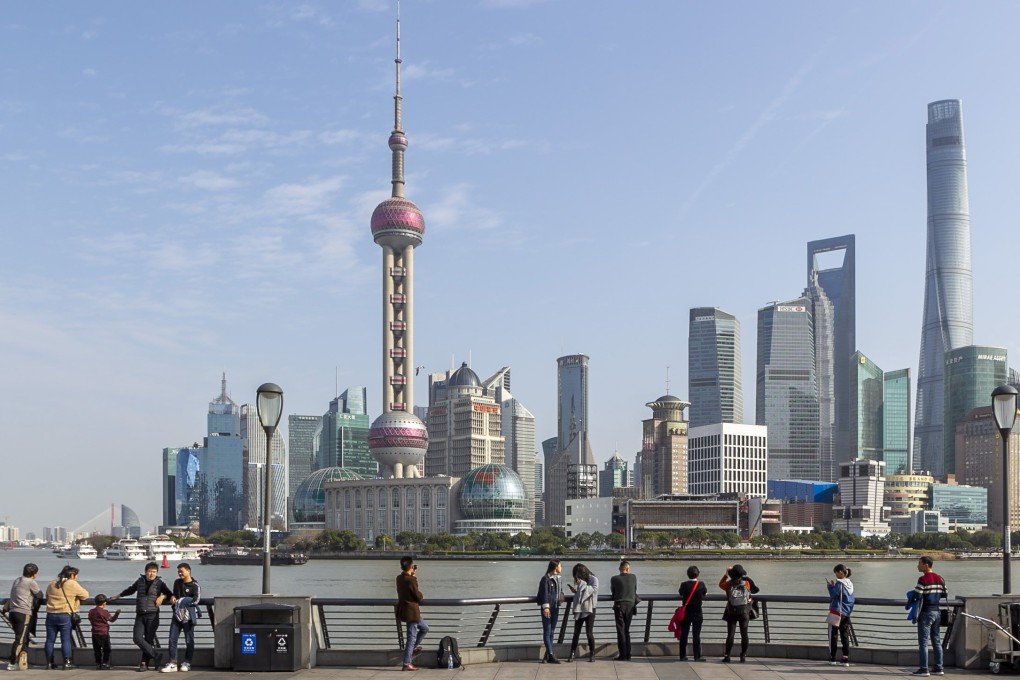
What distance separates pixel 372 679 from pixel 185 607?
4.16m

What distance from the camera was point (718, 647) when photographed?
26.3 metres

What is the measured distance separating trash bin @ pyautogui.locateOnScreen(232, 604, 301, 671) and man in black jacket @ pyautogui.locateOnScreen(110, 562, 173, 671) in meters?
1.72

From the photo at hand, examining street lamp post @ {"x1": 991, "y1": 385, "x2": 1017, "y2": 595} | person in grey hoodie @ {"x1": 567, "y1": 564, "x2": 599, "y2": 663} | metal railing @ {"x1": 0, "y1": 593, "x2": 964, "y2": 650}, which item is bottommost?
metal railing @ {"x1": 0, "y1": 593, "x2": 964, "y2": 650}

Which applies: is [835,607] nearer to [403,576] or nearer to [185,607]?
[403,576]

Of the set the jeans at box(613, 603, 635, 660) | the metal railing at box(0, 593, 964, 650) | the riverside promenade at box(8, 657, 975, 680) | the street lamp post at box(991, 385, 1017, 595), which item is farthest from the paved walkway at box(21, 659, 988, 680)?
the street lamp post at box(991, 385, 1017, 595)

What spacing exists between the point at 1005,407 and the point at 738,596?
686 centimetres

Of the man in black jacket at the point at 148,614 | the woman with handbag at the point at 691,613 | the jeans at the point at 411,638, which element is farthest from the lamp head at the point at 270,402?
the woman with handbag at the point at 691,613

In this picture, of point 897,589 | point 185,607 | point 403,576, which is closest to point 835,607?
point 403,576

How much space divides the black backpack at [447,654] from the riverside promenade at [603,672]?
0.91ft

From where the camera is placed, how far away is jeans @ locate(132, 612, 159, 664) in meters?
24.2

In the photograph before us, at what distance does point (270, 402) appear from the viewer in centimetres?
2573

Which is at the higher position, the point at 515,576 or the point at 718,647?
the point at 718,647

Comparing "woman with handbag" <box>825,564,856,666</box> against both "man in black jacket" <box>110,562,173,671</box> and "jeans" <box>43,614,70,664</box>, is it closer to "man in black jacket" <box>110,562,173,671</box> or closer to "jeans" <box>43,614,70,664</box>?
"man in black jacket" <box>110,562,173,671</box>

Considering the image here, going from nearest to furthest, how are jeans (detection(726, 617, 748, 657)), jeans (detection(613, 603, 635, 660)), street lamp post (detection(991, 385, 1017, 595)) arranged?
jeans (detection(726, 617, 748, 657)) → jeans (detection(613, 603, 635, 660)) → street lamp post (detection(991, 385, 1017, 595))
